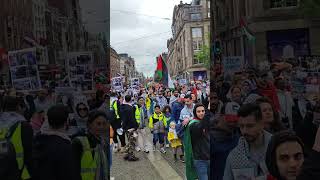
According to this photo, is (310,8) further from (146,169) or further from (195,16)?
(146,169)

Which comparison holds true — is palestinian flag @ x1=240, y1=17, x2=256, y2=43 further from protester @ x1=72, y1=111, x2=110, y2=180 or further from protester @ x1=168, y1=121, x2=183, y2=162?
protester @ x1=168, y1=121, x2=183, y2=162

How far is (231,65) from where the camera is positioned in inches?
156

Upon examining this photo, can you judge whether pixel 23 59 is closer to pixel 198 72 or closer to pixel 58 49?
pixel 58 49

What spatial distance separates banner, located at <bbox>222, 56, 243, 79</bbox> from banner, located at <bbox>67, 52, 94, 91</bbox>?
1086 mm

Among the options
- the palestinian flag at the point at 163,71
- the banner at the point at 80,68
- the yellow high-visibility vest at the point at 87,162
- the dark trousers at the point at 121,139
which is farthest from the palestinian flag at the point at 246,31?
the dark trousers at the point at 121,139

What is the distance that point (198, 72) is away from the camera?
14.4 feet

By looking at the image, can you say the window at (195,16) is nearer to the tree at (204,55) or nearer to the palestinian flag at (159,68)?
the tree at (204,55)

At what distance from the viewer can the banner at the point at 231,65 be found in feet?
12.7

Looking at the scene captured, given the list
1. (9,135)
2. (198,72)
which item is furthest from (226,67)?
(9,135)

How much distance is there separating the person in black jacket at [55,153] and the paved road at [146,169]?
46 centimetres

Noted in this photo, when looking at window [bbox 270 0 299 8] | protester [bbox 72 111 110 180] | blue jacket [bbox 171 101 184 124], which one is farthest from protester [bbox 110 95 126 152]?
blue jacket [bbox 171 101 184 124]

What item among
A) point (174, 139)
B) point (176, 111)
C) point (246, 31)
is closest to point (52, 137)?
point (246, 31)

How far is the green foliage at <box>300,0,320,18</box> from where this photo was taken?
3756mm

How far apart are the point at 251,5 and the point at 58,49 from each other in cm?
158
